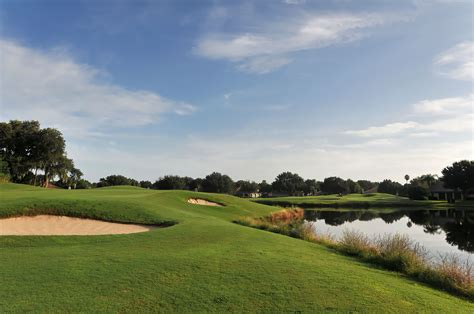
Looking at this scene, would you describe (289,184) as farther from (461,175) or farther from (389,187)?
(461,175)

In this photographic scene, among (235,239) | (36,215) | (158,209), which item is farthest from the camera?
(158,209)

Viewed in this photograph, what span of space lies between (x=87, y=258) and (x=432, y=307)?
8858 millimetres

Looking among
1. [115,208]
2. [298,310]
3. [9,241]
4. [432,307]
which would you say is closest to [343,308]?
[298,310]

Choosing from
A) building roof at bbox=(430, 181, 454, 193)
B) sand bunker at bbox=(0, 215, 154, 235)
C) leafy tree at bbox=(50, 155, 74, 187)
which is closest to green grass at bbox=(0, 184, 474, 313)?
sand bunker at bbox=(0, 215, 154, 235)

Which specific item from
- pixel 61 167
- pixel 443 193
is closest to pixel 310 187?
pixel 443 193

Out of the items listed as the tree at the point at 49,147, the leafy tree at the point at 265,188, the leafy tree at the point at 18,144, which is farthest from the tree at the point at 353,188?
the leafy tree at the point at 18,144

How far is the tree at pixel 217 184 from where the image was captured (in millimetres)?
124625

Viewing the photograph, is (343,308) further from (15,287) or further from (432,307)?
(15,287)

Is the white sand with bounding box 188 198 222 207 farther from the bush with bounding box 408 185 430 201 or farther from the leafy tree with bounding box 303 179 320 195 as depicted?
the leafy tree with bounding box 303 179 320 195

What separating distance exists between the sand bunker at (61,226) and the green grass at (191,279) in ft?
8.21

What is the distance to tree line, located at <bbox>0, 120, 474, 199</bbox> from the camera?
56562 millimetres

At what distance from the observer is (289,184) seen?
14338 centimetres

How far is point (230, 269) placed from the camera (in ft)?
31.0

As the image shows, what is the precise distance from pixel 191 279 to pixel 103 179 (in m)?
121
